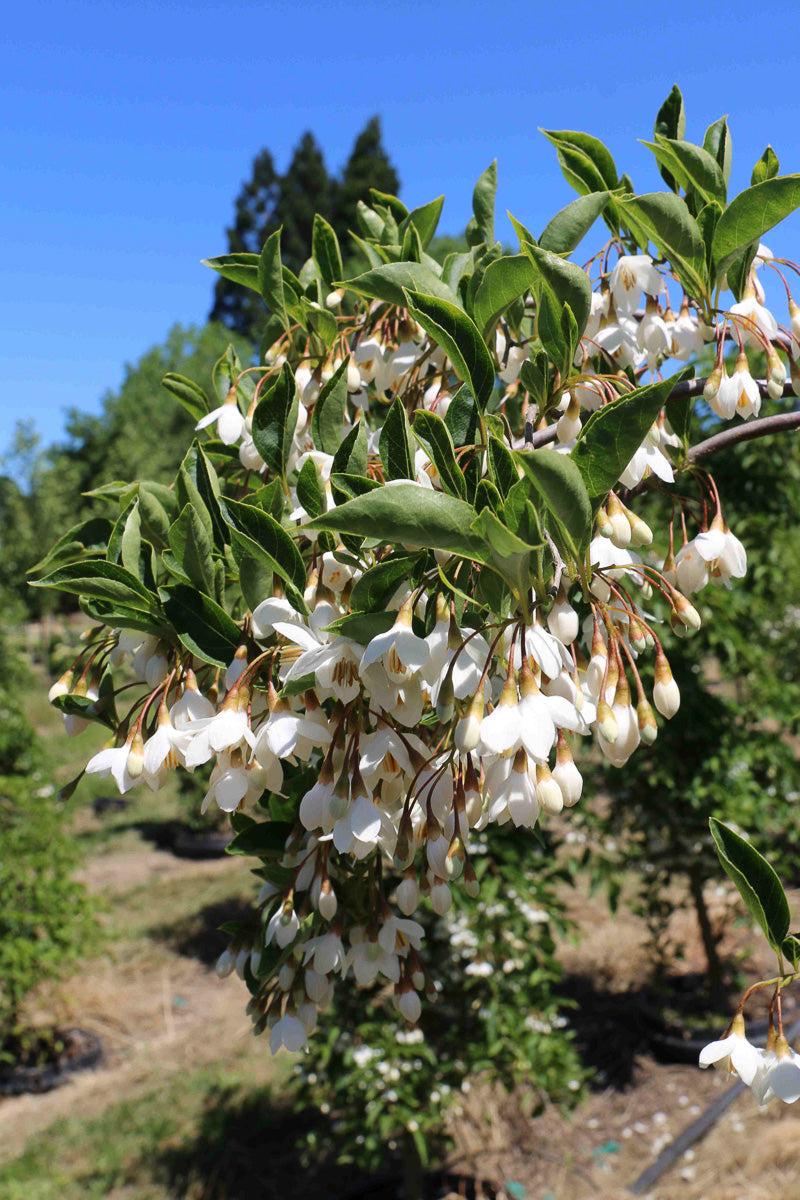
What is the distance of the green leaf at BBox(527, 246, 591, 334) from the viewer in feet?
3.35

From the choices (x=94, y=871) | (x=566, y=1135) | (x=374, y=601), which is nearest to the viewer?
(x=374, y=601)

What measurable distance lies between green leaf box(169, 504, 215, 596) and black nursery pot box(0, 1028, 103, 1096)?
587 cm

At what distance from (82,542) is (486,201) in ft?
3.38

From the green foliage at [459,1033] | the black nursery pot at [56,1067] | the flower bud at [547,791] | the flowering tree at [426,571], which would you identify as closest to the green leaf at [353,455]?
the flowering tree at [426,571]

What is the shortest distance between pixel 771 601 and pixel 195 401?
5982 millimetres

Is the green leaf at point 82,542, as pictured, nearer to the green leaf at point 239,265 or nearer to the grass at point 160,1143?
the green leaf at point 239,265

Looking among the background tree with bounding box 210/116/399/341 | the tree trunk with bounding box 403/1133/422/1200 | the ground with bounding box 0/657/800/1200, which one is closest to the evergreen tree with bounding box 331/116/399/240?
the background tree with bounding box 210/116/399/341

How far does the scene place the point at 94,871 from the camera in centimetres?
985

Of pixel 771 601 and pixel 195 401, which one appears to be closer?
pixel 195 401

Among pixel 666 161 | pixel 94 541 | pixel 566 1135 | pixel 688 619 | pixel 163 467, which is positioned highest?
pixel 163 467

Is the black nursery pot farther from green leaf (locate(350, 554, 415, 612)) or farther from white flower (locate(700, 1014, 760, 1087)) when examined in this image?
green leaf (locate(350, 554, 415, 612))

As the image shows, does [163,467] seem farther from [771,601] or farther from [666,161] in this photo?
[666,161]

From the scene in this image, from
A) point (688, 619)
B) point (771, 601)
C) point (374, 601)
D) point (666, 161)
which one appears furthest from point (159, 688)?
Result: point (771, 601)

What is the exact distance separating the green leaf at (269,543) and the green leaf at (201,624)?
10cm
